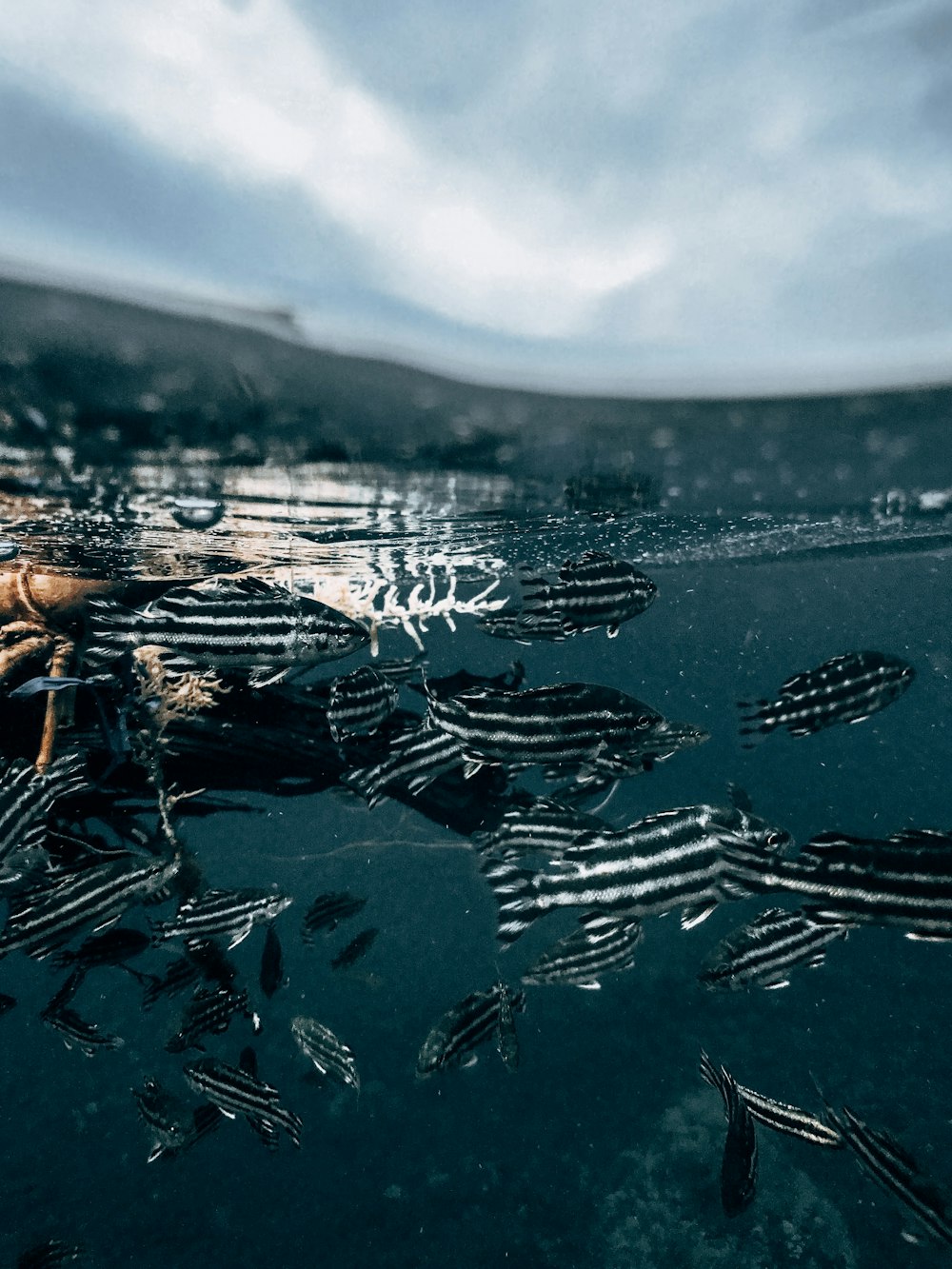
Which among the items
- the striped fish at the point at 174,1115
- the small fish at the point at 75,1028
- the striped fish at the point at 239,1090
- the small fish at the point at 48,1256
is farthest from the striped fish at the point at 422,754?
the small fish at the point at 48,1256

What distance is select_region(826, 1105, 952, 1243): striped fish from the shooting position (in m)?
4.26

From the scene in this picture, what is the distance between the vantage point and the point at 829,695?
489cm

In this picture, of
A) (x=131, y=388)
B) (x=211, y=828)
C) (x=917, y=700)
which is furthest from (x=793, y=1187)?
(x=917, y=700)

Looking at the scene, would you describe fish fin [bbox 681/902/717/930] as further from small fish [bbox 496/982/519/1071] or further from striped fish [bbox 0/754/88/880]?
striped fish [bbox 0/754/88/880]

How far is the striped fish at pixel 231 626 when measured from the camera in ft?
12.5

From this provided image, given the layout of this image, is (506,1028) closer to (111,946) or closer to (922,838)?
(111,946)

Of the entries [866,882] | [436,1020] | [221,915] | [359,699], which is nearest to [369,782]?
[359,699]

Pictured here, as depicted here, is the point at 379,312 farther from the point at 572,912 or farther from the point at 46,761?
the point at 572,912

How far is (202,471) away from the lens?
751 centimetres

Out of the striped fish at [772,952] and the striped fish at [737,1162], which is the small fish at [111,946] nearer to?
the striped fish at [772,952]

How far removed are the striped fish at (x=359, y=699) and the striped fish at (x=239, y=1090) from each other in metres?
2.80

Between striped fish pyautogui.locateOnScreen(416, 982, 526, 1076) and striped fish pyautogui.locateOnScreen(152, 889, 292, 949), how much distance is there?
1.60 metres

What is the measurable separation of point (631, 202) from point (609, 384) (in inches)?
88.2

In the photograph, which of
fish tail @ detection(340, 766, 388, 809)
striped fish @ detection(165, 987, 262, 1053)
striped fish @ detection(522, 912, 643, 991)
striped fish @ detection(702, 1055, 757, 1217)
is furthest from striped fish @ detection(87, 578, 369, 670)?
striped fish @ detection(702, 1055, 757, 1217)
